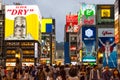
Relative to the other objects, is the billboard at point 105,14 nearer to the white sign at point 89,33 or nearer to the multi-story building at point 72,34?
the white sign at point 89,33

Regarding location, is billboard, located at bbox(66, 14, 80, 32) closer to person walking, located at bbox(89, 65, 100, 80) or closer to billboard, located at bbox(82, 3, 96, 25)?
billboard, located at bbox(82, 3, 96, 25)

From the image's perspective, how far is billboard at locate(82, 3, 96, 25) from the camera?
139750mm

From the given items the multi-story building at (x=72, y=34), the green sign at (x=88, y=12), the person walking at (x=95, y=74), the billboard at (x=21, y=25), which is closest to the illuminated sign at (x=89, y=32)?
the green sign at (x=88, y=12)

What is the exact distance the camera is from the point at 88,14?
467 ft

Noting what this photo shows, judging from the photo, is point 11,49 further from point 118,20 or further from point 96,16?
point 118,20

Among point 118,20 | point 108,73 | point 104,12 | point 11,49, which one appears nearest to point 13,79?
point 108,73

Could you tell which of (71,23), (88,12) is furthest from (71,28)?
(88,12)

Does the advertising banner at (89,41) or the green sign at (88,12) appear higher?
the green sign at (88,12)

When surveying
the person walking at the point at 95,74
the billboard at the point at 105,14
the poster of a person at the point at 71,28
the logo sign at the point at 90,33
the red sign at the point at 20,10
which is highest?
the red sign at the point at 20,10

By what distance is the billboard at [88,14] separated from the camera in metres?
140

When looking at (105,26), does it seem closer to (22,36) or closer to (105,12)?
(105,12)

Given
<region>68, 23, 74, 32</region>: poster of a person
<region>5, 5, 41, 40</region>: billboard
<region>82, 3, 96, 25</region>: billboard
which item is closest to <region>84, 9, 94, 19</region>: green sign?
<region>82, 3, 96, 25</region>: billboard

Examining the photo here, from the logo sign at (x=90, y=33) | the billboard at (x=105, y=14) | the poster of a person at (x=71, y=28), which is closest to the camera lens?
the billboard at (x=105, y=14)

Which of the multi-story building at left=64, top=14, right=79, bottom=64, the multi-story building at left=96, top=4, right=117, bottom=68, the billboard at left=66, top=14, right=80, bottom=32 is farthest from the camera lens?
the billboard at left=66, top=14, right=80, bottom=32
